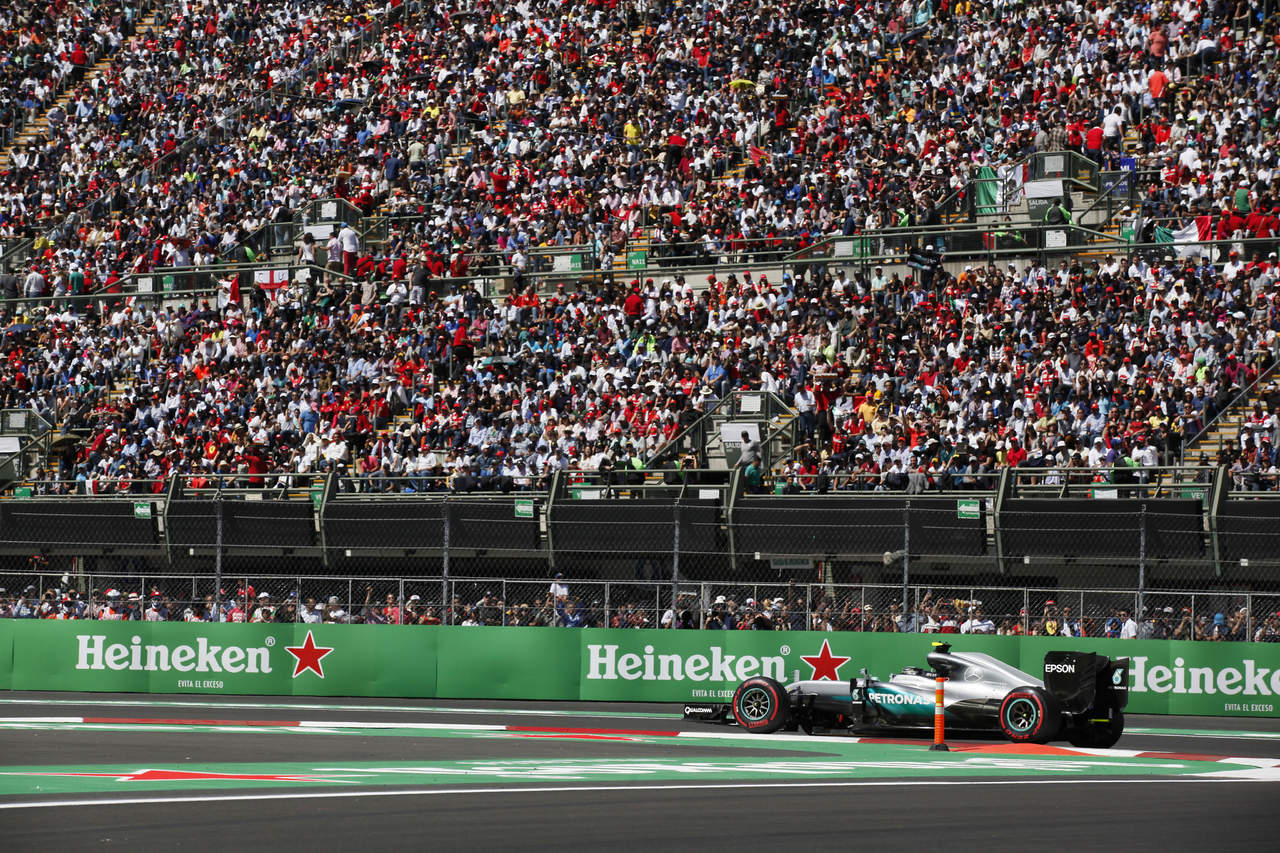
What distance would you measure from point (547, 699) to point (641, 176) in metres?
15.3

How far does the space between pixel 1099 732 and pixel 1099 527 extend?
5846 mm

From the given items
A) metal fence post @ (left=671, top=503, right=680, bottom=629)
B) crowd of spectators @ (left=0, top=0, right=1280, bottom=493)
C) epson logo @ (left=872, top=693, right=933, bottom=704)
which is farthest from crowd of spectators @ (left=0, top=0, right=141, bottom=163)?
epson logo @ (left=872, top=693, right=933, bottom=704)

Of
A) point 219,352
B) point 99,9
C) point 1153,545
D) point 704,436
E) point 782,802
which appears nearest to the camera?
point 782,802

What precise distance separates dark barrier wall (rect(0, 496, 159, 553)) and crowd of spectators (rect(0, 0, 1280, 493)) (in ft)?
4.84

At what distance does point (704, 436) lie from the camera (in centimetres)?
3052

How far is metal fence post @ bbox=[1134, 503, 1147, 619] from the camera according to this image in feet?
77.7

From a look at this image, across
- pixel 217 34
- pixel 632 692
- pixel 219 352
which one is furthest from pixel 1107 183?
pixel 217 34

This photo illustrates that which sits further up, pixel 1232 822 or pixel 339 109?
pixel 339 109

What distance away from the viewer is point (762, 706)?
20.9m

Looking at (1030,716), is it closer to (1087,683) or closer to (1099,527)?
(1087,683)

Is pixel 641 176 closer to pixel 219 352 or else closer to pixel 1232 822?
pixel 219 352

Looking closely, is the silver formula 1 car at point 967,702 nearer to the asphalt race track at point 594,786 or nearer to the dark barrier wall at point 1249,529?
the asphalt race track at point 594,786

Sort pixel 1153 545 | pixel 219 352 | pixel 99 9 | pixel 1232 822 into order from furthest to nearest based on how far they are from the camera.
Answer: pixel 99 9 → pixel 219 352 → pixel 1153 545 → pixel 1232 822

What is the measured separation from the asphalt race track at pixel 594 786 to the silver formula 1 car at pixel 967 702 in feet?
0.93
